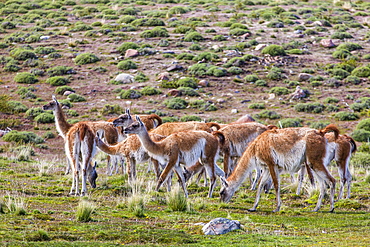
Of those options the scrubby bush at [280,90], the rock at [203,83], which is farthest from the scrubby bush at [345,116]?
the rock at [203,83]

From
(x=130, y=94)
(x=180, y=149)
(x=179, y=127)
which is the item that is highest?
(x=180, y=149)

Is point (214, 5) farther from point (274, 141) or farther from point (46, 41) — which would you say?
point (274, 141)

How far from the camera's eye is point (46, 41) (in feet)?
149

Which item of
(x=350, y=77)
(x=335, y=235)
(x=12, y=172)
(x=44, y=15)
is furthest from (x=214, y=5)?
(x=335, y=235)

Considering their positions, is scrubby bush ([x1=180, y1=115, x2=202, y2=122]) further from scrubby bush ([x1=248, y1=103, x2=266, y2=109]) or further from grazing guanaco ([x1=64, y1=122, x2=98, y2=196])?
grazing guanaco ([x1=64, y1=122, x2=98, y2=196])

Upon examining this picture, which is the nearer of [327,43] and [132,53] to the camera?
[132,53]

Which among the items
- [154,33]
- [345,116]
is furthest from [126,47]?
[345,116]

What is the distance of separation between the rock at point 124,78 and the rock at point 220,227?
27.6 metres

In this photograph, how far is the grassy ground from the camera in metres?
8.19

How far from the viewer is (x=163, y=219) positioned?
10273 mm

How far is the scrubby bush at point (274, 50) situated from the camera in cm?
4022

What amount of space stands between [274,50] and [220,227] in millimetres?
33082

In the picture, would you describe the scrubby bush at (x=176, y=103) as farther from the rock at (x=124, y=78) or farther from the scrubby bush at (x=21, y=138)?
the scrubby bush at (x=21, y=138)

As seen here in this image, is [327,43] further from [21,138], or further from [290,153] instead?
[290,153]
